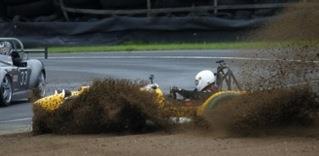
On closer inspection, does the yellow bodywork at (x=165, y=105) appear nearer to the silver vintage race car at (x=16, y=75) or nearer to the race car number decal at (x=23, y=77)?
the silver vintage race car at (x=16, y=75)

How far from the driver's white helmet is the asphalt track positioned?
3.59ft

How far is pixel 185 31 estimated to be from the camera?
35.3m

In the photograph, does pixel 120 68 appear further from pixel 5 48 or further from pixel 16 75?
pixel 16 75

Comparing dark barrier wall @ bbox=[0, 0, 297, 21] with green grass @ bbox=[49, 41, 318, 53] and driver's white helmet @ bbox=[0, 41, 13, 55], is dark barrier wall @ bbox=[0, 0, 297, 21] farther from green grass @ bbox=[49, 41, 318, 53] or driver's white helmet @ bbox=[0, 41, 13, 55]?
driver's white helmet @ bbox=[0, 41, 13, 55]

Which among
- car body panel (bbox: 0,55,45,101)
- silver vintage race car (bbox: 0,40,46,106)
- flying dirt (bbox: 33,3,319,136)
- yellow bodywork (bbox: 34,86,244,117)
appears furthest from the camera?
car body panel (bbox: 0,55,45,101)

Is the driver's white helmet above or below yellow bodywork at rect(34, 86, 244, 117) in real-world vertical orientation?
above

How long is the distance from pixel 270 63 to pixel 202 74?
8.55 feet

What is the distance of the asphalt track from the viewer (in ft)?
52.1

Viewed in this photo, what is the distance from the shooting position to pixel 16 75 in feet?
55.5

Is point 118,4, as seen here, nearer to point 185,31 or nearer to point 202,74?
point 185,31

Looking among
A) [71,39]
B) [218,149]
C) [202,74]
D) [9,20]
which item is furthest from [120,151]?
[9,20]

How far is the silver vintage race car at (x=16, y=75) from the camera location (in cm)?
1642

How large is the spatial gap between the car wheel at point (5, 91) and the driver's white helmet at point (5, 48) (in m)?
0.98

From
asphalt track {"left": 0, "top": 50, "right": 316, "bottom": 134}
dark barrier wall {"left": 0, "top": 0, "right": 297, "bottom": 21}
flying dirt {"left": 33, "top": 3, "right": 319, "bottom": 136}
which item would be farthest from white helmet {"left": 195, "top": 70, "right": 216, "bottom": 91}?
dark barrier wall {"left": 0, "top": 0, "right": 297, "bottom": 21}
